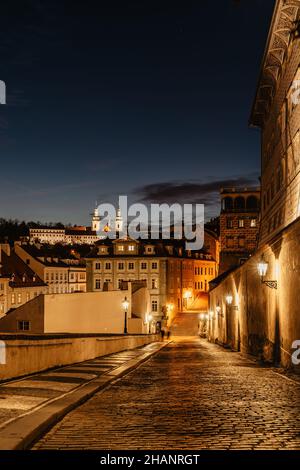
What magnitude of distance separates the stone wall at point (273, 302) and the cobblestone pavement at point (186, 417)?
327cm

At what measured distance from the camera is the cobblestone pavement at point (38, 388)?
949 cm

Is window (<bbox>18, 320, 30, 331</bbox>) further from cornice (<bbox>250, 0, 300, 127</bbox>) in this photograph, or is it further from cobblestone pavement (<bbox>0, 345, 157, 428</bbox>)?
cobblestone pavement (<bbox>0, 345, 157, 428</bbox>)

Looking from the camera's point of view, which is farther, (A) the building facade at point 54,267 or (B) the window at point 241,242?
(A) the building facade at point 54,267

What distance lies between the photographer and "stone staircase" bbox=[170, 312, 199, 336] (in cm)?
8462

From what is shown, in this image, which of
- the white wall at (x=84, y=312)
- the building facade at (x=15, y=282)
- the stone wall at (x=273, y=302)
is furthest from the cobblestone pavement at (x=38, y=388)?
the building facade at (x=15, y=282)

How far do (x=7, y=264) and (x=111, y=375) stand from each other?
89791mm

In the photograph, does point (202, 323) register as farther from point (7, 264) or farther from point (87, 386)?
point (87, 386)

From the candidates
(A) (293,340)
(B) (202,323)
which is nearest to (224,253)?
(B) (202,323)

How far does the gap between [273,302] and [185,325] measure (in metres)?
68.6

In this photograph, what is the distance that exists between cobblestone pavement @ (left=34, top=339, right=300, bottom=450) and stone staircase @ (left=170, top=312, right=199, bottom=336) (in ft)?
231

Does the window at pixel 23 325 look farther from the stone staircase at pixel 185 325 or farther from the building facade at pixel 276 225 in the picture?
the stone staircase at pixel 185 325

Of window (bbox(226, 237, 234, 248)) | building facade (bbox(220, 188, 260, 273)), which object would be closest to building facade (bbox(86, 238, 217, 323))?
window (bbox(226, 237, 234, 248))

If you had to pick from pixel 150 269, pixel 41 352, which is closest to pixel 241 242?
pixel 150 269

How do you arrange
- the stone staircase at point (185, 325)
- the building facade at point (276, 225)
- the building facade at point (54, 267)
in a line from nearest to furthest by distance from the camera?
the building facade at point (276, 225) < the stone staircase at point (185, 325) < the building facade at point (54, 267)
